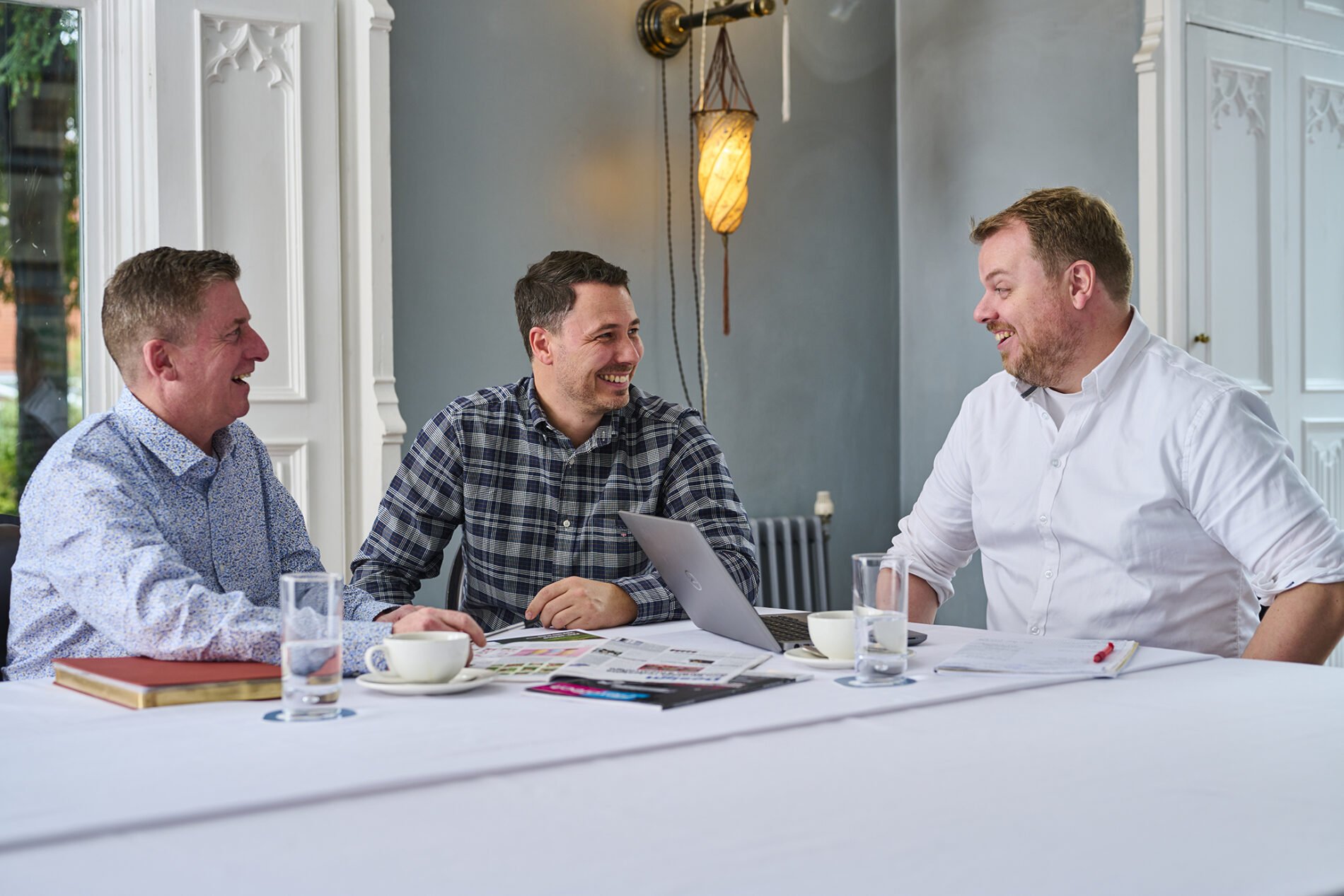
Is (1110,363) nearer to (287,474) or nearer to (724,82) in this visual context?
(287,474)

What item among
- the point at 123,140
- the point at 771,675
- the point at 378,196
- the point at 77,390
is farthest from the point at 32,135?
the point at 771,675

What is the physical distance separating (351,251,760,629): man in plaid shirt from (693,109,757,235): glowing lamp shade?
1.48 metres

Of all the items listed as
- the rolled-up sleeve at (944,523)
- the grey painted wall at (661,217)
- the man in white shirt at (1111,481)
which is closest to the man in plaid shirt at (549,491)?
the rolled-up sleeve at (944,523)

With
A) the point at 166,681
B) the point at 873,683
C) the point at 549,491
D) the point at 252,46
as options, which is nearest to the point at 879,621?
the point at 873,683

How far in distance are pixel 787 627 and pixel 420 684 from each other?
1.92ft

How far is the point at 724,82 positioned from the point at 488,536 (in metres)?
2.20

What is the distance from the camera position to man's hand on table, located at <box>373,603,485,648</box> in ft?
4.79

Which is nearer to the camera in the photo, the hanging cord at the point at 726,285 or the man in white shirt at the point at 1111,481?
the man in white shirt at the point at 1111,481

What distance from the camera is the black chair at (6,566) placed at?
1.61 metres

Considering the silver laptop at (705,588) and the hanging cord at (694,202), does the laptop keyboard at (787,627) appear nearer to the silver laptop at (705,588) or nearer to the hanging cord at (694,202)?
the silver laptop at (705,588)

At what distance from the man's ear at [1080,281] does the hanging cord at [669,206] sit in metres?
1.87

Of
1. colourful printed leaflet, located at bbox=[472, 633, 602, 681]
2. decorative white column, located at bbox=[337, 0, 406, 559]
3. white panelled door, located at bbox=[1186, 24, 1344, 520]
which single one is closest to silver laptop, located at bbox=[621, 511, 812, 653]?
colourful printed leaflet, located at bbox=[472, 633, 602, 681]

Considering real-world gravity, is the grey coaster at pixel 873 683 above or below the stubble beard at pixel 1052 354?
below

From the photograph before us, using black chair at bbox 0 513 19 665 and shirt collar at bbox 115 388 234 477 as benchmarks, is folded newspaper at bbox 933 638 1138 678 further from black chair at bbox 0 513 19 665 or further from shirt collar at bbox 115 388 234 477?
black chair at bbox 0 513 19 665
